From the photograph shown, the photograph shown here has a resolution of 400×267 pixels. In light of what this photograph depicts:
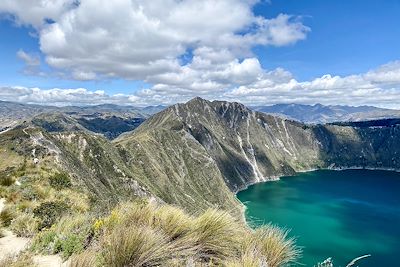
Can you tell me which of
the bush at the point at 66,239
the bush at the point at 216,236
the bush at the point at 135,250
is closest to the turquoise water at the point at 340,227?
the bush at the point at 66,239

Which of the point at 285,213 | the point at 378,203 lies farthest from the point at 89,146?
the point at 378,203

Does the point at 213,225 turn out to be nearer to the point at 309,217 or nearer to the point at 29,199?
the point at 29,199

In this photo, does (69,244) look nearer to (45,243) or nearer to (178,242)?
(45,243)

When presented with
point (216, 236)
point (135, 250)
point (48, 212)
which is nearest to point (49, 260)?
point (135, 250)

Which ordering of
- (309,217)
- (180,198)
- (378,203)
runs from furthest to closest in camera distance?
(378,203)
(309,217)
(180,198)

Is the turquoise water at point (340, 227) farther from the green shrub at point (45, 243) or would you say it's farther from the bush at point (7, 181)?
the green shrub at point (45, 243)

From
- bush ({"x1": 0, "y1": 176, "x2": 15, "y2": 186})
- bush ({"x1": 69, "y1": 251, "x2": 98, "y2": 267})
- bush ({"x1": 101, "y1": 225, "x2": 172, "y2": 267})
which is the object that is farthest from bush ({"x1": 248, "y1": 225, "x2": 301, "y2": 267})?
bush ({"x1": 0, "y1": 176, "x2": 15, "y2": 186})

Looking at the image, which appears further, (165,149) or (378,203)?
(378,203)
